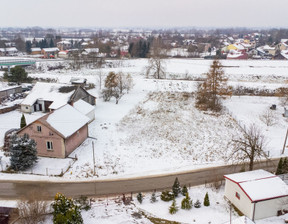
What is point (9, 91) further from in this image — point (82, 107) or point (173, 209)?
point (173, 209)

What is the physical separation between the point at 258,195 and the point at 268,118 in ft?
71.9

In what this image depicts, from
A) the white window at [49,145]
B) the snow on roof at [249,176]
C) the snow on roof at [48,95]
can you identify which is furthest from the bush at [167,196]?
the snow on roof at [48,95]

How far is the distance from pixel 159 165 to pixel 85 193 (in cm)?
856

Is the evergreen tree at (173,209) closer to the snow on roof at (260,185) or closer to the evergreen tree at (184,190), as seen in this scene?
the evergreen tree at (184,190)

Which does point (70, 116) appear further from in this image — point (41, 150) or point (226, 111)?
point (226, 111)

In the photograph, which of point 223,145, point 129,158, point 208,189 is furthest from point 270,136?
point 129,158

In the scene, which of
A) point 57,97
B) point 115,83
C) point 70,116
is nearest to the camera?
point 70,116

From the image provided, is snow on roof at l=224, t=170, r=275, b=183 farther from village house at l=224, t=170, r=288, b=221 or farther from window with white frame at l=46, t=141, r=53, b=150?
window with white frame at l=46, t=141, r=53, b=150

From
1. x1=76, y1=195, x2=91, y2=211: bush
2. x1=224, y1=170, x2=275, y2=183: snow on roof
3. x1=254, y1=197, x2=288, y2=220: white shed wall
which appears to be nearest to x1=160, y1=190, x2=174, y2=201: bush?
x1=224, y1=170, x2=275, y2=183: snow on roof

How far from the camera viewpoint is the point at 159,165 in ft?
90.8

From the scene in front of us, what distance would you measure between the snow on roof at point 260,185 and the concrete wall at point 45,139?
56.4ft

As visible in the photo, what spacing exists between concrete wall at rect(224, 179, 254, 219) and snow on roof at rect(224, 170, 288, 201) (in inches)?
17.4

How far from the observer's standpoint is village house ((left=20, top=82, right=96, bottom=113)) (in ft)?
127

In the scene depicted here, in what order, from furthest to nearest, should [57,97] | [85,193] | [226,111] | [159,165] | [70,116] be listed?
[226,111] → [57,97] → [70,116] → [159,165] → [85,193]
